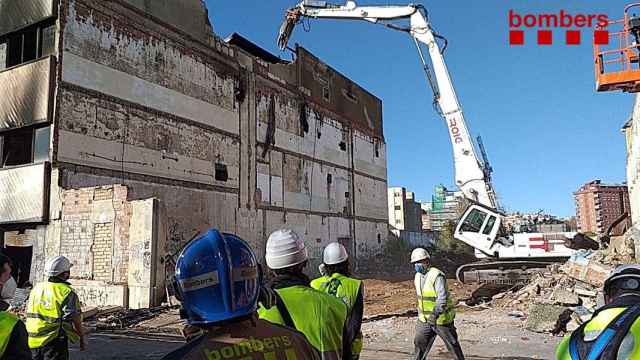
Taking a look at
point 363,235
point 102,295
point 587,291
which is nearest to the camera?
point 587,291

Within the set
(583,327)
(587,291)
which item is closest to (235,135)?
(587,291)

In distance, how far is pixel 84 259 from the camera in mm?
15883

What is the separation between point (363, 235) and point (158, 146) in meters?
16.7

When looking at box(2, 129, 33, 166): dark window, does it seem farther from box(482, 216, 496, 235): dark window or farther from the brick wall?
box(482, 216, 496, 235): dark window

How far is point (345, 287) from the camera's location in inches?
169

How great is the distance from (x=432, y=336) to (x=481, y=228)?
32.9ft

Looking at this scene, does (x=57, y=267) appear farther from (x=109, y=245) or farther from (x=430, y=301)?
(x=109, y=245)

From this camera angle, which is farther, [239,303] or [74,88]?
[74,88]

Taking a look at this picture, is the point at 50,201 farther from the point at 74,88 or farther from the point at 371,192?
the point at 371,192

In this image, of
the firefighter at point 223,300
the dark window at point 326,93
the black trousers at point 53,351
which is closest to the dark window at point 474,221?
the black trousers at point 53,351

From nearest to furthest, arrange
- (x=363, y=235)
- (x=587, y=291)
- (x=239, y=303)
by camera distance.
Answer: (x=239, y=303), (x=587, y=291), (x=363, y=235)

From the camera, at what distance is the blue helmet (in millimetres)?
1670

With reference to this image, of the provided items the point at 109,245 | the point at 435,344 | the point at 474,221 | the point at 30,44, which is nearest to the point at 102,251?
the point at 109,245

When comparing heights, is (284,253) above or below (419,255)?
above
